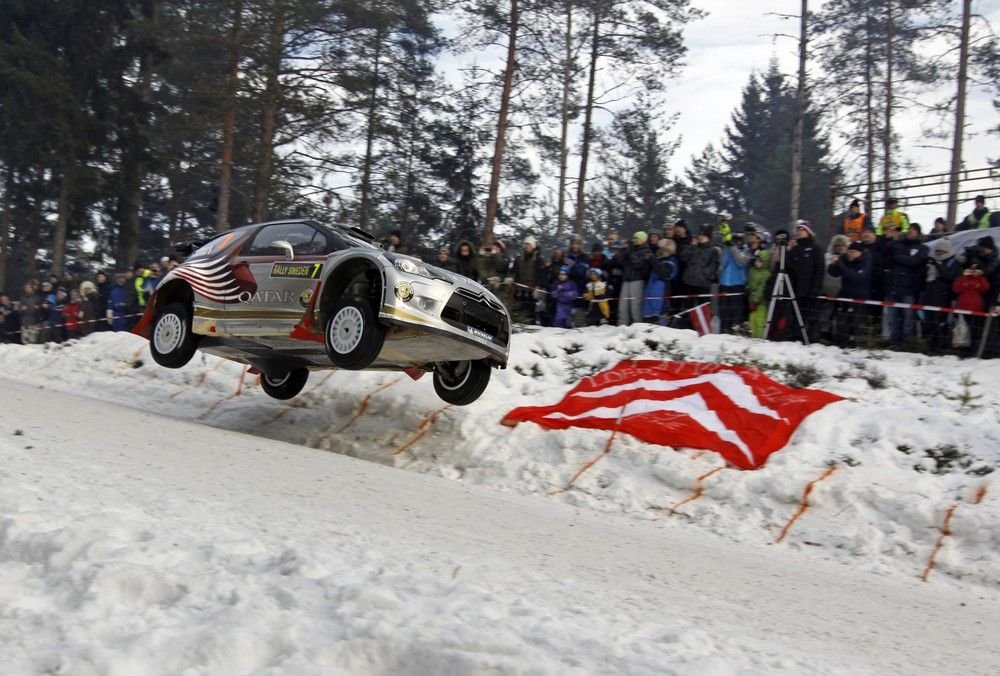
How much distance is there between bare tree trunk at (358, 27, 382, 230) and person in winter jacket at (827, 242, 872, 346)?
1447 centimetres

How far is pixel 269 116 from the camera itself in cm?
2344

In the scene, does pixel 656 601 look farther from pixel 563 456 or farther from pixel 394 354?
pixel 394 354

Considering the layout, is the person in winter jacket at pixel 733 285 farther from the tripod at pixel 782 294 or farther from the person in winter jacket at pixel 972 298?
the person in winter jacket at pixel 972 298

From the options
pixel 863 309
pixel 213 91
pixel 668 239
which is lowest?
pixel 863 309

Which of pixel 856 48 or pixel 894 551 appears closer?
pixel 894 551

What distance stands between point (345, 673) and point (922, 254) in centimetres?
1146

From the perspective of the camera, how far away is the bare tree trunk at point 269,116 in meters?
21.9

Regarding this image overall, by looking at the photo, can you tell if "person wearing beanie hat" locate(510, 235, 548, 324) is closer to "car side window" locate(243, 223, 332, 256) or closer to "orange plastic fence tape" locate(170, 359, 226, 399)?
"orange plastic fence tape" locate(170, 359, 226, 399)

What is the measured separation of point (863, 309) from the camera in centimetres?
1338

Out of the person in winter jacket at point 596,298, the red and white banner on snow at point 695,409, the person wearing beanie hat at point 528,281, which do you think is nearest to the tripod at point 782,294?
the red and white banner on snow at point 695,409

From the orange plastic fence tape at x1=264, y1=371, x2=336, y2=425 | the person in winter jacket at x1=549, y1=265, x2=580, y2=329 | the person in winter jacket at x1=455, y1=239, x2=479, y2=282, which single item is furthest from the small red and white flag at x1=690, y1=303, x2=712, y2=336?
the orange plastic fence tape at x1=264, y1=371, x2=336, y2=425

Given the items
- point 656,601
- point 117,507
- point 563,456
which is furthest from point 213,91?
point 656,601

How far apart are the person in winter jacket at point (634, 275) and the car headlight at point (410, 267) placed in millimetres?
6245

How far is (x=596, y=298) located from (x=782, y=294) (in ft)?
10.8
